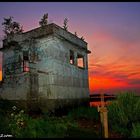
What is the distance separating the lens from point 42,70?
54.4ft

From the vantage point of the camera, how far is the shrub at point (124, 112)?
368 inches

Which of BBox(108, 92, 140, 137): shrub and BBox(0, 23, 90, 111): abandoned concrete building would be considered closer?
BBox(108, 92, 140, 137): shrub

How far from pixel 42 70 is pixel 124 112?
28.1 ft

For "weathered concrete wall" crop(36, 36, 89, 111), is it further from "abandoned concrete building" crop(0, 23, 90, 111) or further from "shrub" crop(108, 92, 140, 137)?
"shrub" crop(108, 92, 140, 137)

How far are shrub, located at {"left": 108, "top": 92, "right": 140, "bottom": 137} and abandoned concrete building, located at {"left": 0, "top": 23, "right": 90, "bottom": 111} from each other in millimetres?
6665

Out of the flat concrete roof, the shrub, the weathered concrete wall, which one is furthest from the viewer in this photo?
the flat concrete roof

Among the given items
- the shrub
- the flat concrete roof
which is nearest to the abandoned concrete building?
the flat concrete roof

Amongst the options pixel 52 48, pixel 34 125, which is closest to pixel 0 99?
pixel 52 48

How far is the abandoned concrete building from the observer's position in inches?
634

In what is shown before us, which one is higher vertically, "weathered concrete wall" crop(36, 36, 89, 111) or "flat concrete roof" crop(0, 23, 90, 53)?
"flat concrete roof" crop(0, 23, 90, 53)

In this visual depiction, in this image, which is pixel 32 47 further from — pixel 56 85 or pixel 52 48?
pixel 56 85

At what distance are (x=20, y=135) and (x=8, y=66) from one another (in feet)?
41.4

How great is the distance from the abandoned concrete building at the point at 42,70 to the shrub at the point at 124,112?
21.9 feet

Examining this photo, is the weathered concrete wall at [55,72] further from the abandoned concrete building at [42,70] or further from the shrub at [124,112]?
the shrub at [124,112]
